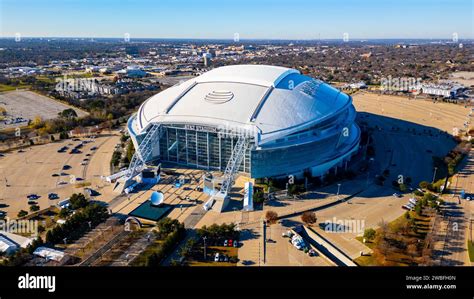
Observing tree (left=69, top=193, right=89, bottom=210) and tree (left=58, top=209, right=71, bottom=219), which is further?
tree (left=69, top=193, right=89, bottom=210)

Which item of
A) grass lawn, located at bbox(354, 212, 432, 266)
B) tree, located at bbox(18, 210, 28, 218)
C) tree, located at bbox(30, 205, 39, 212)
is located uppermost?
tree, located at bbox(30, 205, 39, 212)

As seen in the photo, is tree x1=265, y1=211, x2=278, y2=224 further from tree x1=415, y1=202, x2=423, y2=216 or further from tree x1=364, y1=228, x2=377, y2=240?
tree x1=415, y1=202, x2=423, y2=216

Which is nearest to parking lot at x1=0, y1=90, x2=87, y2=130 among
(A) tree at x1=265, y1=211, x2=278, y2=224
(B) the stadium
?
(B) the stadium

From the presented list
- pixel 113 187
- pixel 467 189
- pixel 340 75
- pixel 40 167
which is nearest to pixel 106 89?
pixel 40 167

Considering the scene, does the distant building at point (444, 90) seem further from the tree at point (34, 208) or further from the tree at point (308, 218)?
the tree at point (34, 208)

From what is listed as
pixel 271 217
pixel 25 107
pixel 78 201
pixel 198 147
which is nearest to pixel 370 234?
pixel 271 217

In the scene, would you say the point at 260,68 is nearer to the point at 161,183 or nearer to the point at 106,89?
the point at 161,183

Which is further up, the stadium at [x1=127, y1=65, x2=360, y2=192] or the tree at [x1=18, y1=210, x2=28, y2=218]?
the stadium at [x1=127, y1=65, x2=360, y2=192]

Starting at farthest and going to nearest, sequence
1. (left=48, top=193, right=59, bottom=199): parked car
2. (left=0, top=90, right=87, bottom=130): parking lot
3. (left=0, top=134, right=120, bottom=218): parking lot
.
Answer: (left=0, top=90, right=87, bottom=130): parking lot
(left=0, top=134, right=120, bottom=218): parking lot
(left=48, top=193, right=59, bottom=199): parked car
